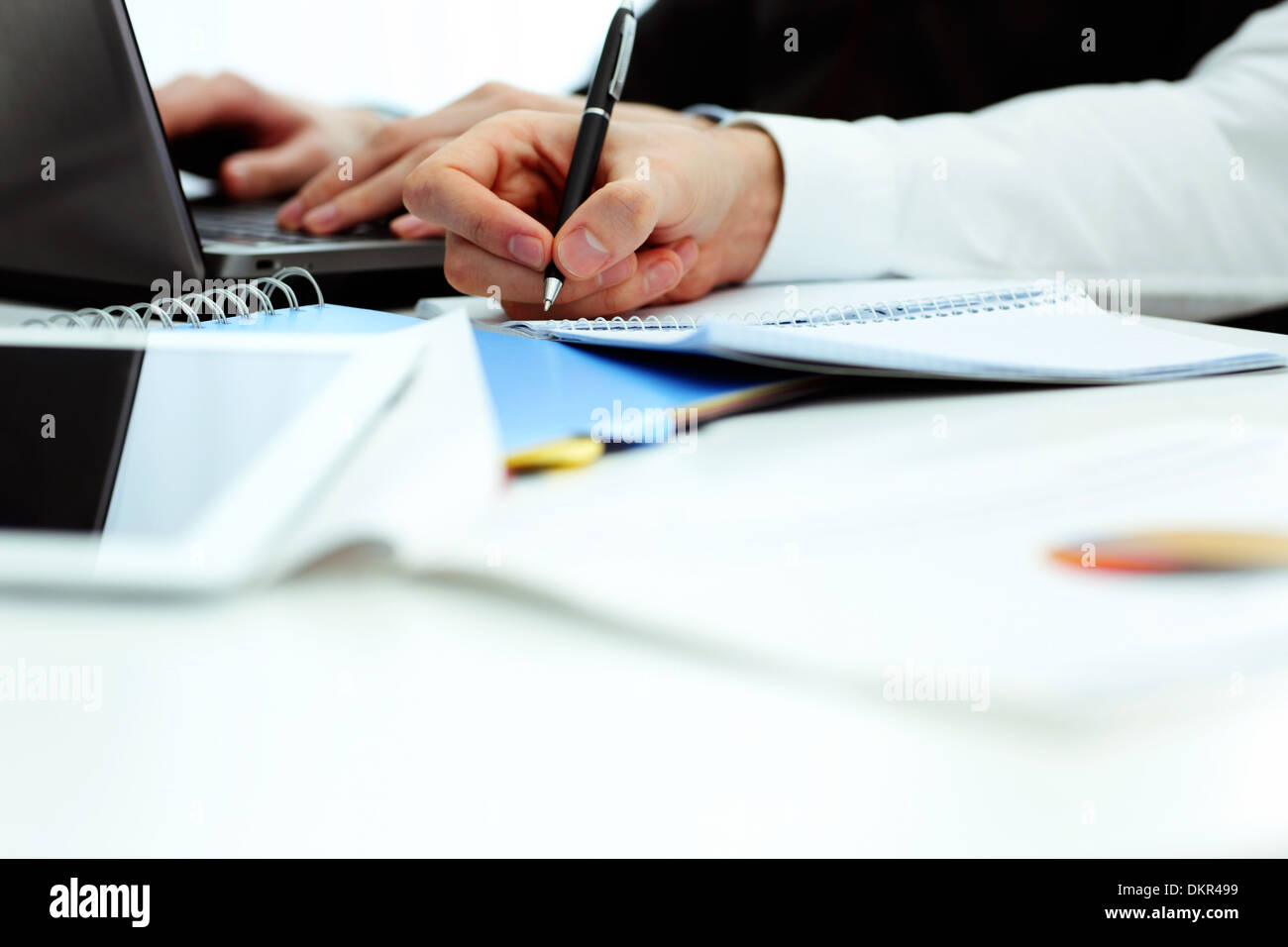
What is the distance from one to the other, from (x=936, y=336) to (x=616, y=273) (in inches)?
7.2

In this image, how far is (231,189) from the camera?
957 mm

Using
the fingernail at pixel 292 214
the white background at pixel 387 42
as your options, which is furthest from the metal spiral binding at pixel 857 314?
the white background at pixel 387 42

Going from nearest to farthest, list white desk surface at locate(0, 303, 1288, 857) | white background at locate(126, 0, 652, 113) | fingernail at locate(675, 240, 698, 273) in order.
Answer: white desk surface at locate(0, 303, 1288, 857) → fingernail at locate(675, 240, 698, 273) → white background at locate(126, 0, 652, 113)

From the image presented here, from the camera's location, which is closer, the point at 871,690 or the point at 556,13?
the point at 871,690

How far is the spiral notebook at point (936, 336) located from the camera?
367 mm

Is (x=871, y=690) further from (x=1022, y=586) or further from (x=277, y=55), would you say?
(x=277, y=55)

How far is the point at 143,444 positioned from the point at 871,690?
0.19 metres

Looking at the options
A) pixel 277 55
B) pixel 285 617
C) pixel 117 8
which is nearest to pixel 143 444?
pixel 285 617

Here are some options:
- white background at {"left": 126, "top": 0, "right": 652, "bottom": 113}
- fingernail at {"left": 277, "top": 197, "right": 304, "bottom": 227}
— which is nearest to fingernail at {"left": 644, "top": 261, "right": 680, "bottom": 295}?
fingernail at {"left": 277, "top": 197, "right": 304, "bottom": 227}

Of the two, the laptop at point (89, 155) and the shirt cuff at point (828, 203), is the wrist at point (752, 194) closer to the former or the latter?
the shirt cuff at point (828, 203)

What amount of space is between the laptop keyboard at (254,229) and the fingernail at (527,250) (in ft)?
0.65

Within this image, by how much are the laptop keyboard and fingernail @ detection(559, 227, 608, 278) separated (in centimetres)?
23

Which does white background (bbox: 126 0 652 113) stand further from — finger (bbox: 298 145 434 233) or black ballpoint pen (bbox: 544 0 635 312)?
black ballpoint pen (bbox: 544 0 635 312)

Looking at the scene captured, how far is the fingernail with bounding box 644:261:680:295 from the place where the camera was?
556 millimetres
